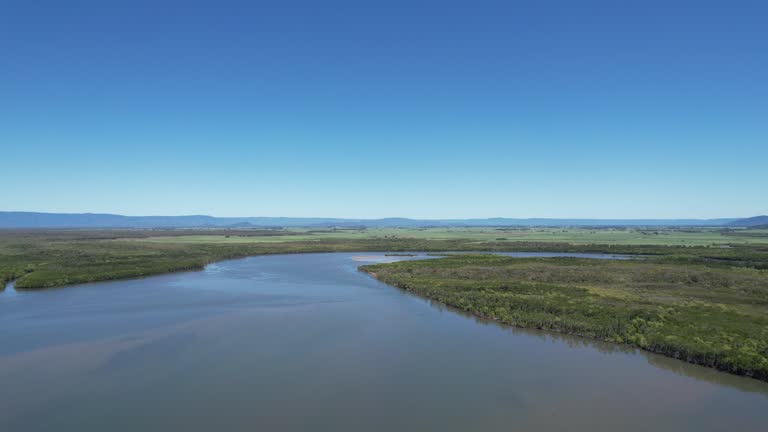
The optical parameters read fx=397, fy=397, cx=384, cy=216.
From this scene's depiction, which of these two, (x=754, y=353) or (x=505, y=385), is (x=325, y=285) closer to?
(x=505, y=385)

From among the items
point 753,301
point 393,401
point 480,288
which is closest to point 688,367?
point 393,401

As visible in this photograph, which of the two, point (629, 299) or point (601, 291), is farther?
point (601, 291)

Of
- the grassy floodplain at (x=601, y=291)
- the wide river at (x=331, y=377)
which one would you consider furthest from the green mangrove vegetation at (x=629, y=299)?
the wide river at (x=331, y=377)

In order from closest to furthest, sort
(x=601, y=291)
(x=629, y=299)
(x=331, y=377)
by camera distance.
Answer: (x=331, y=377) < (x=629, y=299) < (x=601, y=291)

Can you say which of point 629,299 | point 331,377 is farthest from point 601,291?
point 331,377

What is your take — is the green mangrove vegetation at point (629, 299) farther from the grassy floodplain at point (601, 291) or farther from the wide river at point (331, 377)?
the wide river at point (331, 377)

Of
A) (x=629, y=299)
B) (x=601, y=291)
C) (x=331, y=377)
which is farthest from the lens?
(x=601, y=291)

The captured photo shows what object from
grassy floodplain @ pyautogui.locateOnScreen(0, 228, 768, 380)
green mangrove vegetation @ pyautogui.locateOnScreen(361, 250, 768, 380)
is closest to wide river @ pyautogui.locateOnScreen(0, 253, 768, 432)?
green mangrove vegetation @ pyautogui.locateOnScreen(361, 250, 768, 380)

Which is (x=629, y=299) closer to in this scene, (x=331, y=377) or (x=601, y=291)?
(x=601, y=291)

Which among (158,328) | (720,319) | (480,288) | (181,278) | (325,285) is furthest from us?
(181,278)
